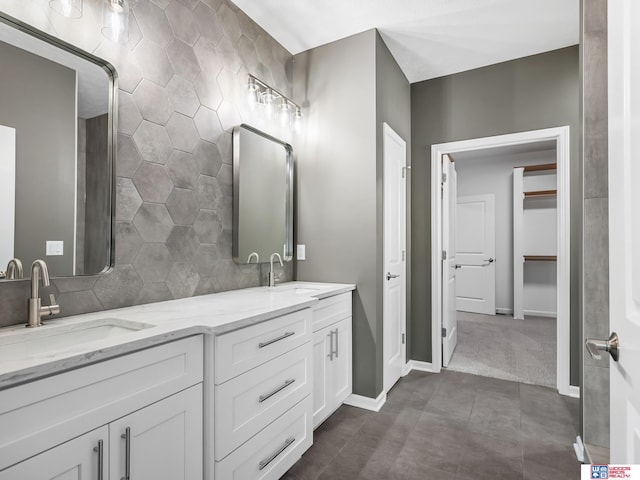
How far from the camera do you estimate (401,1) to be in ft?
7.62

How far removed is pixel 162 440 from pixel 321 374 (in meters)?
1.16

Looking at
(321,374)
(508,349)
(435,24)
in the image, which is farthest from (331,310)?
(508,349)

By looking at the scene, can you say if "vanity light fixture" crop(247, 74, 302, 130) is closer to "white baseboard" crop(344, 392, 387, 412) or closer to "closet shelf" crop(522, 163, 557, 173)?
"white baseboard" crop(344, 392, 387, 412)

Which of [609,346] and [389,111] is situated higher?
[389,111]

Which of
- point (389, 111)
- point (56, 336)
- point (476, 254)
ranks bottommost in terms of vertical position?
point (56, 336)

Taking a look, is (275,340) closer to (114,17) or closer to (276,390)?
(276,390)

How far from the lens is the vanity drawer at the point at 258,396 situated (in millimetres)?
1347

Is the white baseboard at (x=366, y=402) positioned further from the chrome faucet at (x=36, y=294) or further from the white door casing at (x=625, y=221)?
the chrome faucet at (x=36, y=294)

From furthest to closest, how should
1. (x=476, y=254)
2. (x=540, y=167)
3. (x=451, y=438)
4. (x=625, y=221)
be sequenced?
1. (x=476, y=254)
2. (x=540, y=167)
3. (x=451, y=438)
4. (x=625, y=221)

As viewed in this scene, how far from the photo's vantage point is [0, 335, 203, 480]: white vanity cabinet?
854 mm

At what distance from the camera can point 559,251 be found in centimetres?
281

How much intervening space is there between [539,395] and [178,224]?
2.94 m

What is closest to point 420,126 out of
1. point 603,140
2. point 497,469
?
point 603,140

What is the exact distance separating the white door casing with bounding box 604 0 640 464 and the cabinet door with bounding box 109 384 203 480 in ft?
4.11
